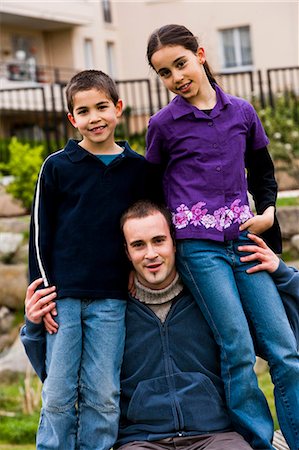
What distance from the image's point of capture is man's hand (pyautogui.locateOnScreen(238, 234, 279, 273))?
4.28 metres

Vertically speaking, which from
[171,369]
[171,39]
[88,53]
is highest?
[88,53]

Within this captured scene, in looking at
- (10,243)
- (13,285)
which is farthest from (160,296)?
(10,243)

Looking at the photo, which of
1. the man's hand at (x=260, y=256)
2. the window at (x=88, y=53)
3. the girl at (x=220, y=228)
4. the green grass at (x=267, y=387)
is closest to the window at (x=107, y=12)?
the window at (x=88, y=53)

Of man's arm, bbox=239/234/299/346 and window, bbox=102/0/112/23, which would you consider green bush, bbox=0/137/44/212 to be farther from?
window, bbox=102/0/112/23

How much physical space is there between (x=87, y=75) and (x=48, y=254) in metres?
0.83

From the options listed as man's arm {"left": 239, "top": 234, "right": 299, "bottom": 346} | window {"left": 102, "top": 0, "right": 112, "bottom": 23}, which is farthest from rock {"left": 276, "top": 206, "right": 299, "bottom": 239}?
window {"left": 102, "top": 0, "right": 112, "bottom": 23}

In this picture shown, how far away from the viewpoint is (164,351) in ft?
14.5

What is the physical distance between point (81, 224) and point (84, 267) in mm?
193

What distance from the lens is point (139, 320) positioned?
174 inches

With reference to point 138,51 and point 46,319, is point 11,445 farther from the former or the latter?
point 138,51

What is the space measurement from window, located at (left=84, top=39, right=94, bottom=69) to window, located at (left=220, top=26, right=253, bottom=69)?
15.0 feet

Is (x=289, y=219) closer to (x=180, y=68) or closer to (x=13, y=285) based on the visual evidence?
(x=13, y=285)

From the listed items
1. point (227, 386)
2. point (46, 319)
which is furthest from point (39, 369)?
point (227, 386)

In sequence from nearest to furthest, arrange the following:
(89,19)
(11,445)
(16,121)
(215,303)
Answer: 1. (215,303)
2. (11,445)
3. (16,121)
4. (89,19)
